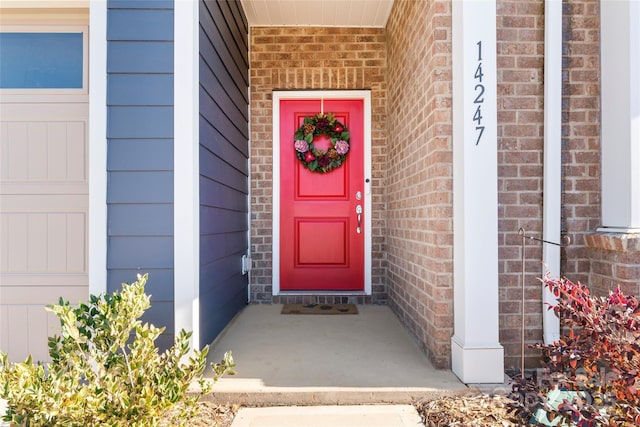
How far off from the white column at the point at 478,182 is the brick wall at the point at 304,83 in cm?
168

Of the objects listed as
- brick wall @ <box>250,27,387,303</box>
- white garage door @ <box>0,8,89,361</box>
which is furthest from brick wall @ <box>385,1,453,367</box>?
white garage door @ <box>0,8,89,361</box>

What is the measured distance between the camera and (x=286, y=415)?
1.79 m

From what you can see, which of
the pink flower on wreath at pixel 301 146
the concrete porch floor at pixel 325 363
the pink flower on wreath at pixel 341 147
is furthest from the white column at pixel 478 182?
the pink flower on wreath at pixel 301 146

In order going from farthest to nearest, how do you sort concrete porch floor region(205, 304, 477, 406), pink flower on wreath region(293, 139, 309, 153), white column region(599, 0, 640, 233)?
pink flower on wreath region(293, 139, 309, 153), white column region(599, 0, 640, 233), concrete porch floor region(205, 304, 477, 406)

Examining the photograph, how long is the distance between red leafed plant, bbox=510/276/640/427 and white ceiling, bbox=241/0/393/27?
2.90 meters

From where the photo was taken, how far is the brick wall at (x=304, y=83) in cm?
366

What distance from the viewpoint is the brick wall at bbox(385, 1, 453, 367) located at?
2.13m

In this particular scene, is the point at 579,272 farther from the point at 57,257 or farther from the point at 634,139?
the point at 57,257

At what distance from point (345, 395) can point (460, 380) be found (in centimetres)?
62

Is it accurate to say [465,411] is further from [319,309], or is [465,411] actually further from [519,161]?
[319,309]

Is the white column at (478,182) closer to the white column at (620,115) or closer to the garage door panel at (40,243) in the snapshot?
the white column at (620,115)

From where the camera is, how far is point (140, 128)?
2062 millimetres

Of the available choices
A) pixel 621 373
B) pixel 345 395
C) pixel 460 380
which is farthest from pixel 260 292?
pixel 621 373

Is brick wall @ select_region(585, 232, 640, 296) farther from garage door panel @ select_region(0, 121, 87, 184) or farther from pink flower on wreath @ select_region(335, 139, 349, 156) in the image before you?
garage door panel @ select_region(0, 121, 87, 184)
